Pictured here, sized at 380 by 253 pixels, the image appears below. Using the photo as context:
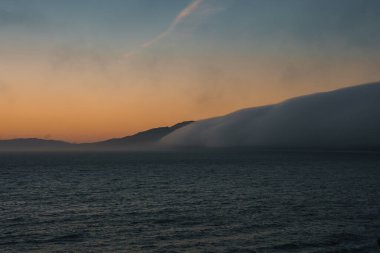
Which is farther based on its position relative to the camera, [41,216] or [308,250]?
[41,216]

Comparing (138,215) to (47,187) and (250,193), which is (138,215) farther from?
(47,187)

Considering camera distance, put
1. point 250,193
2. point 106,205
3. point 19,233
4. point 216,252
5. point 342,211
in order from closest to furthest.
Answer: point 216,252
point 19,233
point 342,211
point 106,205
point 250,193

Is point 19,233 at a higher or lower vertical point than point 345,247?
higher

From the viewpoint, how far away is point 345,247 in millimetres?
46750

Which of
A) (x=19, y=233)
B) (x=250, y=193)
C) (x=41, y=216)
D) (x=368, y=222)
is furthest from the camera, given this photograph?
(x=250, y=193)

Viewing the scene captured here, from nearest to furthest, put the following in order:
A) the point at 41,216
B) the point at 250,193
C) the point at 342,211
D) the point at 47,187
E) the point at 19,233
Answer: the point at 19,233
the point at 41,216
the point at 342,211
the point at 250,193
the point at 47,187

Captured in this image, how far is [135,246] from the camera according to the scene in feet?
153

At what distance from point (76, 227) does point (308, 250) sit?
31.3m

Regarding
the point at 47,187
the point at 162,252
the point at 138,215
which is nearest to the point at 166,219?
the point at 138,215

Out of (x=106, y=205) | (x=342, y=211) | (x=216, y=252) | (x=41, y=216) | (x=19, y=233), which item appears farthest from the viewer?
(x=106, y=205)

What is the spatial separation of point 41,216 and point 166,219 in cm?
2052

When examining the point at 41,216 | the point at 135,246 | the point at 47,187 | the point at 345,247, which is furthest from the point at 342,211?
the point at 47,187

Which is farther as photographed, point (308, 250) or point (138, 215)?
point (138, 215)

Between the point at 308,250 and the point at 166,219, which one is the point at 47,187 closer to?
the point at 166,219
